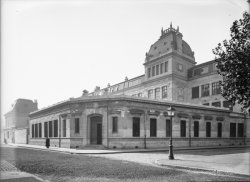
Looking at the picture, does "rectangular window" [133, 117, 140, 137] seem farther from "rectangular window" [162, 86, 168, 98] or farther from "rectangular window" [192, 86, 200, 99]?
"rectangular window" [192, 86, 200, 99]

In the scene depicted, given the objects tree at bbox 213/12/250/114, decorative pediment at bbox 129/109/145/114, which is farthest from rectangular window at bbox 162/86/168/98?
tree at bbox 213/12/250/114

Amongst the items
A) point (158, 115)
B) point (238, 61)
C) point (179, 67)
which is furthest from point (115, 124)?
point (179, 67)

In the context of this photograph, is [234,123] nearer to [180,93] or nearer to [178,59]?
[180,93]

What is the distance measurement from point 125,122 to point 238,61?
602 inches

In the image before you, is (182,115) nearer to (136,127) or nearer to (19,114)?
(136,127)

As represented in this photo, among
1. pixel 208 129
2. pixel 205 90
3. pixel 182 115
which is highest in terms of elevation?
pixel 205 90

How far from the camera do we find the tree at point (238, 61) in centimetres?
963

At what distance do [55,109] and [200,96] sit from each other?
25551 mm

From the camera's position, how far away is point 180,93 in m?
43.1

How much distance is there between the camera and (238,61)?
9906mm

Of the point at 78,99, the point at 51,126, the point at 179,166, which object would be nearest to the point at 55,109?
the point at 51,126

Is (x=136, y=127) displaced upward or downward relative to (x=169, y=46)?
downward

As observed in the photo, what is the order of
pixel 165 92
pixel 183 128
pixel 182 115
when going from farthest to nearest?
pixel 165 92 → pixel 183 128 → pixel 182 115

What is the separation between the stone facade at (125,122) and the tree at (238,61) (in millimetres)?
13955
